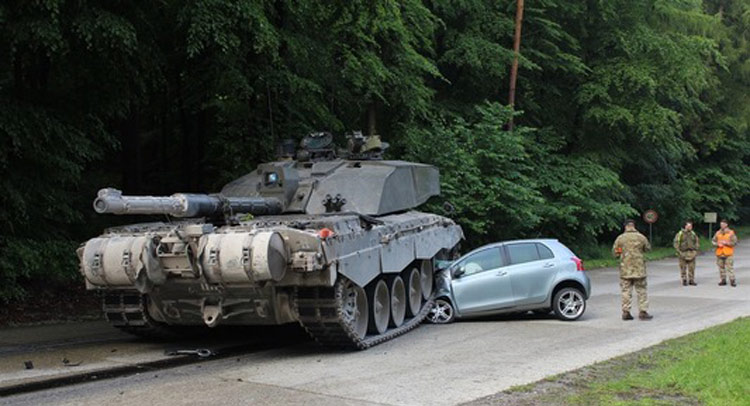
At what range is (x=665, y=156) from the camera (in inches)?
1559

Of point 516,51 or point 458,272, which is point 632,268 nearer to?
point 458,272

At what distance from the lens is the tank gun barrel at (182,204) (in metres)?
9.65

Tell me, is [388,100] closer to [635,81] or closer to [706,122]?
[635,81]

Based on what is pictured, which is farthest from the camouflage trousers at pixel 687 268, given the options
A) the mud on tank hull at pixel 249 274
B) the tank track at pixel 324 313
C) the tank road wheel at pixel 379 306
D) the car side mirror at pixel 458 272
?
the tank track at pixel 324 313

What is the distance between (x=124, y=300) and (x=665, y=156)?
3264cm

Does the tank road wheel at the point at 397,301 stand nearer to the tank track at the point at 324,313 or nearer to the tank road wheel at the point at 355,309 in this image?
the tank road wheel at the point at 355,309

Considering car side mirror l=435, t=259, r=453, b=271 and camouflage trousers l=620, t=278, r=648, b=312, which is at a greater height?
car side mirror l=435, t=259, r=453, b=271

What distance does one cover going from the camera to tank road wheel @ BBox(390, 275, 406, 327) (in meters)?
13.5

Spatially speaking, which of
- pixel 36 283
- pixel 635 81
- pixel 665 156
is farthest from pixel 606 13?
pixel 36 283

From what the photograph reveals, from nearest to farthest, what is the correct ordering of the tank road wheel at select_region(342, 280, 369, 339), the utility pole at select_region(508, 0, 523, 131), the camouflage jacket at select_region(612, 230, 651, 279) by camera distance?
the tank road wheel at select_region(342, 280, 369, 339) < the camouflage jacket at select_region(612, 230, 651, 279) < the utility pole at select_region(508, 0, 523, 131)

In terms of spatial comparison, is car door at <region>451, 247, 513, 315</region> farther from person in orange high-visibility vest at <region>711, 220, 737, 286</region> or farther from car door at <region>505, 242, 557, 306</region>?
person in orange high-visibility vest at <region>711, 220, 737, 286</region>

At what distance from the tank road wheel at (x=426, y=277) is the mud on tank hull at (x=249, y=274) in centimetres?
241

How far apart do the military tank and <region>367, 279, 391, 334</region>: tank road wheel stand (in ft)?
0.06

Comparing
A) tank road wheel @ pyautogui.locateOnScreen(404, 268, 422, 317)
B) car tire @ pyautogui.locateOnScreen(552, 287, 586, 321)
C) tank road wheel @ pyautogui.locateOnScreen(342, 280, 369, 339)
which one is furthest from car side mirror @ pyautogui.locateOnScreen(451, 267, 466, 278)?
tank road wheel @ pyautogui.locateOnScreen(342, 280, 369, 339)
